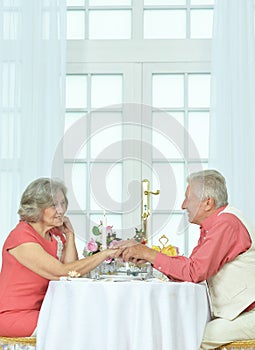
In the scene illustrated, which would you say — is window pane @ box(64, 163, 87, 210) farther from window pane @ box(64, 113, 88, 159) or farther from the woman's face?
the woman's face

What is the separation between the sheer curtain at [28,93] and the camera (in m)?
5.10

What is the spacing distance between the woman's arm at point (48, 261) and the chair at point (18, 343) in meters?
0.27

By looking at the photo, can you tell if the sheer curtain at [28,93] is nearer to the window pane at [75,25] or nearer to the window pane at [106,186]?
the window pane at [75,25]

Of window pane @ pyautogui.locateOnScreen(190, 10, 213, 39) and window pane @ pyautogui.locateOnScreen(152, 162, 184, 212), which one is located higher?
window pane @ pyautogui.locateOnScreen(190, 10, 213, 39)

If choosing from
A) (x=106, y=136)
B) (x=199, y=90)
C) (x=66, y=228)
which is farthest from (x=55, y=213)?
(x=199, y=90)

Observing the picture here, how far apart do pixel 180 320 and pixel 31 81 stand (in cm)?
273

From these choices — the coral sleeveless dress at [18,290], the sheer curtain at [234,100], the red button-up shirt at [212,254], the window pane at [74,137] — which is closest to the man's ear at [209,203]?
the red button-up shirt at [212,254]

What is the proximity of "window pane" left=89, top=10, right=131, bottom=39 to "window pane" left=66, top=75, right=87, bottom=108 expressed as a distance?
0.31 m

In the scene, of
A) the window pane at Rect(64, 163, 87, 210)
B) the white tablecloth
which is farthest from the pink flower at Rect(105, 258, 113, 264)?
the window pane at Rect(64, 163, 87, 210)

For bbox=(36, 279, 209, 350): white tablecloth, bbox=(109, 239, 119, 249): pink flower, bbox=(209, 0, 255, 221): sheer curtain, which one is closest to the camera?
bbox=(36, 279, 209, 350): white tablecloth

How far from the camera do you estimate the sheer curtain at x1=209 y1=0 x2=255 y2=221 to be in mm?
5004

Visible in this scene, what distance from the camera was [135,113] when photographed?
526cm

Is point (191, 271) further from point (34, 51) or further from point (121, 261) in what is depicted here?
point (34, 51)

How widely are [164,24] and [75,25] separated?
2.04ft
